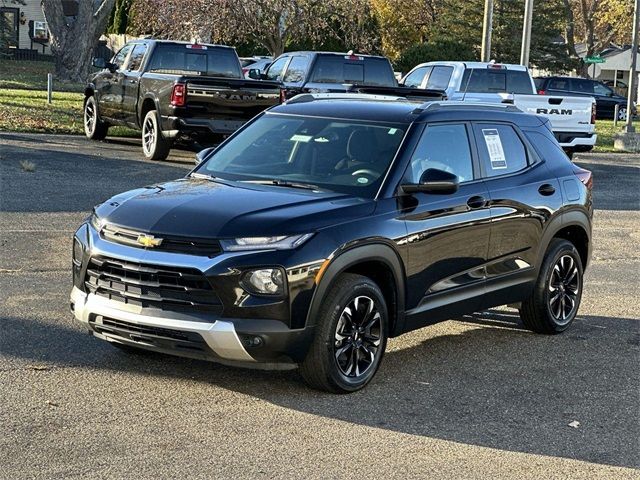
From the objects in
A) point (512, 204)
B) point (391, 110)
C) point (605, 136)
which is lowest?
point (605, 136)

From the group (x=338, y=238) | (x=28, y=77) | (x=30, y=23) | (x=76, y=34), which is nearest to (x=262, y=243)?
(x=338, y=238)

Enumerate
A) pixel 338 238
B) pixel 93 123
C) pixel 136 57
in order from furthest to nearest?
1. pixel 93 123
2. pixel 136 57
3. pixel 338 238

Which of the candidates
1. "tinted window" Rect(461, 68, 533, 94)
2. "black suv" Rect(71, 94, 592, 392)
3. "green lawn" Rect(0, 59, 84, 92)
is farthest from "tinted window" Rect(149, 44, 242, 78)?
"green lawn" Rect(0, 59, 84, 92)

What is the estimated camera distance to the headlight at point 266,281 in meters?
6.43

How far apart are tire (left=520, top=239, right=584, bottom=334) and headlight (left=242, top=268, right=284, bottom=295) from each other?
2.87 m

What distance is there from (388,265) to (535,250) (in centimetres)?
191

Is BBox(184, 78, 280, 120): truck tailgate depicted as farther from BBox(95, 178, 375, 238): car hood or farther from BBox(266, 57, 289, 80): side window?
BBox(95, 178, 375, 238): car hood

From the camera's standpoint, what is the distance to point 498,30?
56.5m

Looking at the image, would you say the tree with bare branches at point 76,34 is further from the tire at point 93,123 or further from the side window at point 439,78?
the side window at point 439,78

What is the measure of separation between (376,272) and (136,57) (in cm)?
1401

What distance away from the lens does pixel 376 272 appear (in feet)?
23.7

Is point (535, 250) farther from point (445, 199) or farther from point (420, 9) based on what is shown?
point (420, 9)

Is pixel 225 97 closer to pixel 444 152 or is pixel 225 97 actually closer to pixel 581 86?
pixel 444 152

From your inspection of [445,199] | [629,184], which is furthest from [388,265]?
[629,184]
